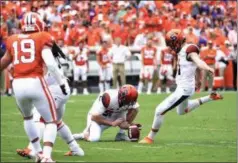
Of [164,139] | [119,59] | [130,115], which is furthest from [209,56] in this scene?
[130,115]

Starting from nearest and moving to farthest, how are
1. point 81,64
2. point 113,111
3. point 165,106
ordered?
1. point 165,106
2. point 113,111
3. point 81,64

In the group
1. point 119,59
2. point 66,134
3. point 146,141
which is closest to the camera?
point 66,134

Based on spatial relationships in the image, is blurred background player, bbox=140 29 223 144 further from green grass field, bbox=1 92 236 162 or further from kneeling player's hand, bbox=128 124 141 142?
green grass field, bbox=1 92 236 162

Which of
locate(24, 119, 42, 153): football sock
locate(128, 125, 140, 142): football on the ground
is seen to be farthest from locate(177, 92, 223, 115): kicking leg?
locate(24, 119, 42, 153): football sock

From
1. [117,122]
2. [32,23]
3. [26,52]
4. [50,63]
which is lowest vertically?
[117,122]

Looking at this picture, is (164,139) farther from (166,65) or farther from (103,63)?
(166,65)

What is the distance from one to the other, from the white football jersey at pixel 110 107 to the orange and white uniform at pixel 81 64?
12.3 meters

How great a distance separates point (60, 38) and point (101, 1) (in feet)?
Answer: 12.3

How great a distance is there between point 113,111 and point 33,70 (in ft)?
9.39

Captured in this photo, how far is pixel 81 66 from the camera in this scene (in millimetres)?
24172

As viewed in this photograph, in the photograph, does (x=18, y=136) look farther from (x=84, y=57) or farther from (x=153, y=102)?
(x=84, y=57)

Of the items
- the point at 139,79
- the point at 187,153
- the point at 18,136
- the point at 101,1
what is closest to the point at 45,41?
the point at 187,153

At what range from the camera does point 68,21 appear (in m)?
26.1

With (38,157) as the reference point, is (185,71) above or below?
above
